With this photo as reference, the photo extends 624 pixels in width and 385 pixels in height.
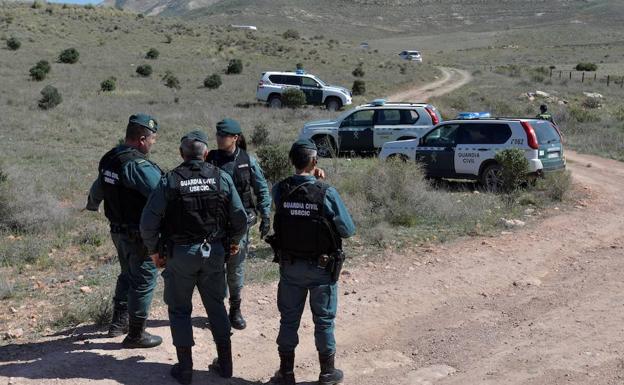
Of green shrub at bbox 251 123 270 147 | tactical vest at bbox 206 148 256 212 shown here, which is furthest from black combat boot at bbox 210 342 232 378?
green shrub at bbox 251 123 270 147

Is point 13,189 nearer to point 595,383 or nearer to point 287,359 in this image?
point 287,359

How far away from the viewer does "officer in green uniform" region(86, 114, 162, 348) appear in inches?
203

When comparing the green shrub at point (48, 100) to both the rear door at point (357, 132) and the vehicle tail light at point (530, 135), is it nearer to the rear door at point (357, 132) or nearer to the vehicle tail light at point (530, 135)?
the rear door at point (357, 132)

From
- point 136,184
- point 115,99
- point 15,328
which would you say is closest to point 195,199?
point 136,184

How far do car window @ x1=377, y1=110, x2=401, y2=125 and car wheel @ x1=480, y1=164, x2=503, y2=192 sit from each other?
15.5 feet

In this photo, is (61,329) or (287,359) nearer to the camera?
(287,359)

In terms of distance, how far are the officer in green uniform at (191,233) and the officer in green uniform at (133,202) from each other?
50cm

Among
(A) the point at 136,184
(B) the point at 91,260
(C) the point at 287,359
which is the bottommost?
(B) the point at 91,260

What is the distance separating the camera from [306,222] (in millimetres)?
4781

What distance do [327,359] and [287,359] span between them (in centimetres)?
28

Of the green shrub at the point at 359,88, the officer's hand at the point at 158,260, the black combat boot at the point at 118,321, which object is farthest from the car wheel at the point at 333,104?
the officer's hand at the point at 158,260

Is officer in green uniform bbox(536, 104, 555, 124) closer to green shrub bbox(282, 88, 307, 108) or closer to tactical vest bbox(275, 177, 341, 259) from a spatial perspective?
tactical vest bbox(275, 177, 341, 259)

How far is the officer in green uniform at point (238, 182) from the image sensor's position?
Result: 567 cm

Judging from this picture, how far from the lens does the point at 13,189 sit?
11320 mm
